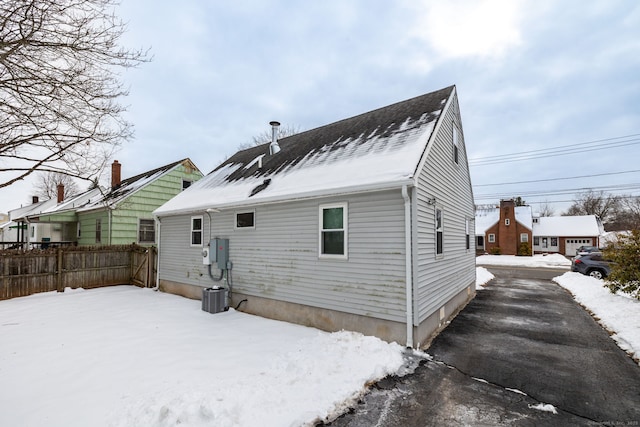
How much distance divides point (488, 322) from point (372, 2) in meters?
9.74

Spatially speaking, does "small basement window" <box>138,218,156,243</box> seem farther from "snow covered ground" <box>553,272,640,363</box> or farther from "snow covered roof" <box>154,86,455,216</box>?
"snow covered ground" <box>553,272,640,363</box>

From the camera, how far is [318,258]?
7039 millimetres

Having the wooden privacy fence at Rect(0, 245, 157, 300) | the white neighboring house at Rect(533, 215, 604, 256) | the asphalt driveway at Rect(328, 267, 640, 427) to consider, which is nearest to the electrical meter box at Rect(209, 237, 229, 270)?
the wooden privacy fence at Rect(0, 245, 157, 300)

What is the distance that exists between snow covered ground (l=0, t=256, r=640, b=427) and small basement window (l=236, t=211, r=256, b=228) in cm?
264

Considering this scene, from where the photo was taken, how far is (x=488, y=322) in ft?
26.1

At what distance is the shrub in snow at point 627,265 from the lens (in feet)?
30.1

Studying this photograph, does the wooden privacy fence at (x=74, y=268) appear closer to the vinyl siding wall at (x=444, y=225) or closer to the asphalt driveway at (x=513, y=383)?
the vinyl siding wall at (x=444, y=225)

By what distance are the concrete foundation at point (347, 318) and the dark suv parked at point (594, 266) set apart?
1138cm

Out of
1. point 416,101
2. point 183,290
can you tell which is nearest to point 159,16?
point 416,101

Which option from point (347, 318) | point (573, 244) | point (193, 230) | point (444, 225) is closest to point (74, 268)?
point (193, 230)

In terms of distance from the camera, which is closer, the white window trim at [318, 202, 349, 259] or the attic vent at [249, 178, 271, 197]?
the white window trim at [318, 202, 349, 259]

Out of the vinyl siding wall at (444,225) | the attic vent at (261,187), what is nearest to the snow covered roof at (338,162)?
the attic vent at (261,187)

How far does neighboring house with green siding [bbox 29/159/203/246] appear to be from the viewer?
1504 centimetres

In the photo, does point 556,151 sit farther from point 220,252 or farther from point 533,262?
point 220,252
